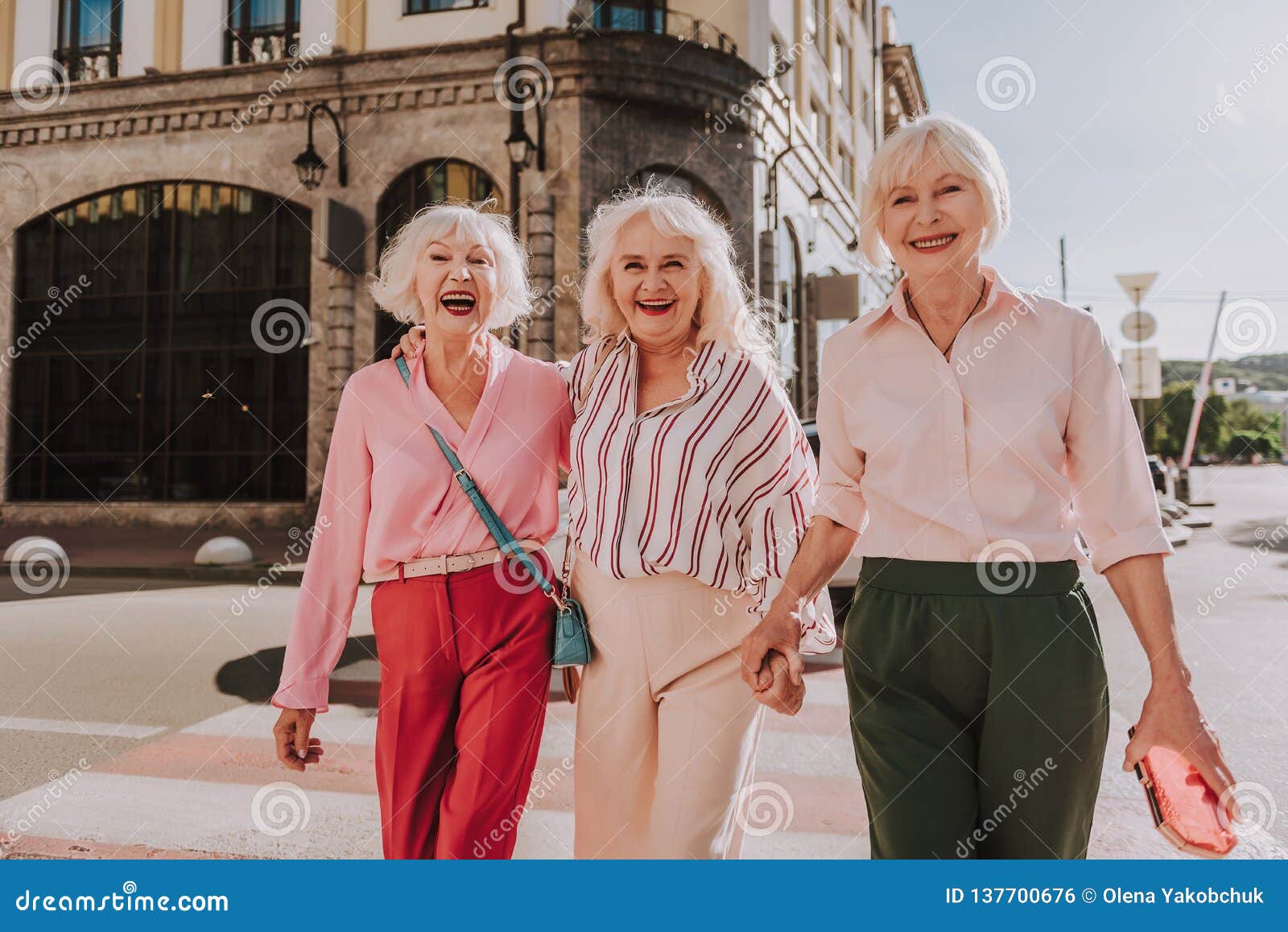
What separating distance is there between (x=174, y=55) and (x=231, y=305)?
4.34m

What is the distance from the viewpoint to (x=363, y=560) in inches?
94.1

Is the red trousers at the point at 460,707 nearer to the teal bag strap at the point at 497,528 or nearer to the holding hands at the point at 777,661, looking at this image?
the teal bag strap at the point at 497,528

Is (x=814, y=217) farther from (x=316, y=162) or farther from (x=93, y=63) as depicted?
(x=93, y=63)

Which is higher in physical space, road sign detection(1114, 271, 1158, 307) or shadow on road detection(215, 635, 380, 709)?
road sign detection(1114, 271, 1158, 307)

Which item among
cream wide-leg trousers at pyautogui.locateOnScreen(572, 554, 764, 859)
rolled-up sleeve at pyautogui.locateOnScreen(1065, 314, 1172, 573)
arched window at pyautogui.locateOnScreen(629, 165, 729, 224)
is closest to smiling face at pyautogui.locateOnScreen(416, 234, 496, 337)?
cream wide-leg trousers at pyautogui.locateOnScreen(572, 554, 764, 859)

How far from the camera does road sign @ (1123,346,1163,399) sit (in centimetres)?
1397

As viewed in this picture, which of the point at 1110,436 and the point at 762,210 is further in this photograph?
the point at 762,210

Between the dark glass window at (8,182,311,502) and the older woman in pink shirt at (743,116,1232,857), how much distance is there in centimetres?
1497

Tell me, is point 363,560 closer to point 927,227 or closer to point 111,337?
point 927,227

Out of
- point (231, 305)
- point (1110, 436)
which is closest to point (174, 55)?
point (231, 305)

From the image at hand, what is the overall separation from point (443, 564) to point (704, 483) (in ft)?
2.19

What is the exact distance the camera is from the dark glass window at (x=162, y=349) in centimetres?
1587

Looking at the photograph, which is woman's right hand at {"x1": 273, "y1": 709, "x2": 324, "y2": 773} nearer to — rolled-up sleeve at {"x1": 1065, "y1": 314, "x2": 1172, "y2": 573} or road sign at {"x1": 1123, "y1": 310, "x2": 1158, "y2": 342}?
rolled-up sleeve at {"x1": 1065, "y1": 314, "x2": 1172, "y2": 573}
